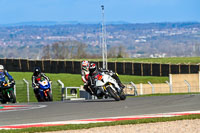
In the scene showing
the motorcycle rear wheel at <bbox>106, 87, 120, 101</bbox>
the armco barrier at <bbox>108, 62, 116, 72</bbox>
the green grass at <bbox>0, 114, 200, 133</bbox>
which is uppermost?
the green grass at <bbox>0, 114, 200, 133</bbox>

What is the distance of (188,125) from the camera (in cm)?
1210

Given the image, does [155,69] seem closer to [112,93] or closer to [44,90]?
[44,90]

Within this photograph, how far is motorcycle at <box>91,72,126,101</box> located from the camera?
1931 cm

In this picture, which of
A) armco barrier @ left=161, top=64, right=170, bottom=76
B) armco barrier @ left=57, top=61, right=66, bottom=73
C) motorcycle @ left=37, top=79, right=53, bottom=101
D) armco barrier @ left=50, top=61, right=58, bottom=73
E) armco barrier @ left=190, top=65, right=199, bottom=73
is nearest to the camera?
motorcycle @ left=37, top=79, right=53, bottom=101

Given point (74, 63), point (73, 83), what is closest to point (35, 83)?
point (73, 83)

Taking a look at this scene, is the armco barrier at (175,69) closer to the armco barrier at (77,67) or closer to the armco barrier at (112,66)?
the armco barrier at (112,66)

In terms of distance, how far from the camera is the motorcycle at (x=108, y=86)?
63.4ft

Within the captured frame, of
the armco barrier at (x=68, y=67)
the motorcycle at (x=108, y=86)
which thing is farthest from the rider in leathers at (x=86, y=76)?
the armco barrier at (x=68, y=67)

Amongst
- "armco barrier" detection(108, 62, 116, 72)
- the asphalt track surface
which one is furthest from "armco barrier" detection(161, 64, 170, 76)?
the asphalt track surface

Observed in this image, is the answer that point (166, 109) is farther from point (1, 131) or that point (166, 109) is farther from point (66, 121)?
point (1, 131)

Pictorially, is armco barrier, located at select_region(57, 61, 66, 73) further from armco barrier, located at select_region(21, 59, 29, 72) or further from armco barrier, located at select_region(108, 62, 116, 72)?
armco barrier, located at select_region(108, 62, 116, 72)

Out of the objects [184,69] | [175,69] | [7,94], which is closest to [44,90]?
[7,94]

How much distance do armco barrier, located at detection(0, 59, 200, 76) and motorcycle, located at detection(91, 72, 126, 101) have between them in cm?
4074

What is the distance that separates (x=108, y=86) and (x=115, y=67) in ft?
168
